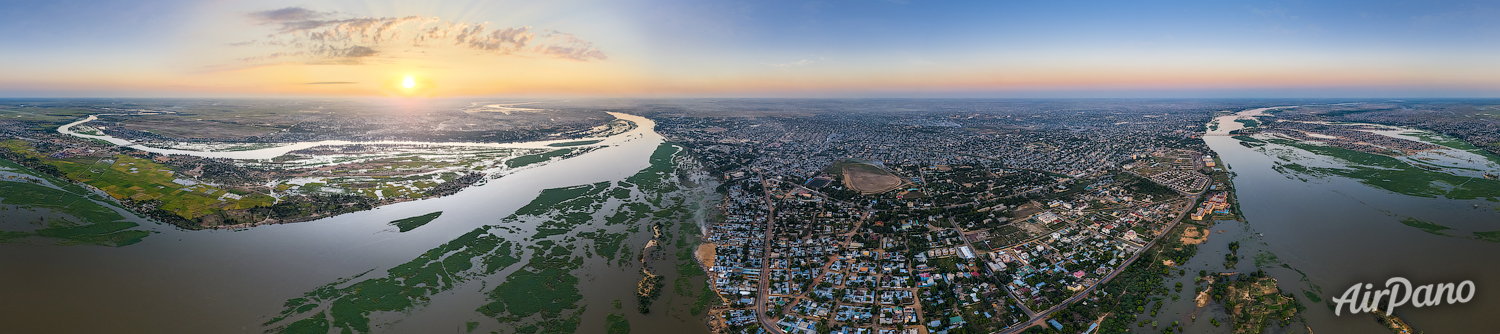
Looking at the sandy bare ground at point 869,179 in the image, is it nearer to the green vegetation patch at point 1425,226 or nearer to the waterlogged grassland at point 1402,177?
the green vegetation patch at point 1425,226

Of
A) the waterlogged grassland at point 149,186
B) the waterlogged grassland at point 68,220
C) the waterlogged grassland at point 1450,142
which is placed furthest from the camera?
the waterlogged grassland at point 1450,142

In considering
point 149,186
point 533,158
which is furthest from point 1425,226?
point 149,186

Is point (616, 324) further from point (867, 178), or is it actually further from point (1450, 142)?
point (1450, 142)

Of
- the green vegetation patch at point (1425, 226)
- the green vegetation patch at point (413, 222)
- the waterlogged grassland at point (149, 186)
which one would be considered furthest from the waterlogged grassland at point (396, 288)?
the green vegetation patch at point (1425, 226)

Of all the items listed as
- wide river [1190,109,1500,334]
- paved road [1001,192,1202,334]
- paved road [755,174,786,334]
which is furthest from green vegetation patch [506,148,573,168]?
wide river [1190,109,1500,334]

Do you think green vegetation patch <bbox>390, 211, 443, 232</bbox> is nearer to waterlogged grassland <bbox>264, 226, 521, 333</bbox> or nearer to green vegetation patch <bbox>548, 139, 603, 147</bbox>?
waterlogged grassland <bbox>264, 226, 521, 333</bbox>
